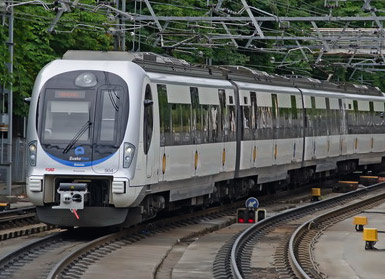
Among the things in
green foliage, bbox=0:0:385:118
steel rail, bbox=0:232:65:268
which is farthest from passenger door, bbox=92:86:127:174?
green foliage, bbox=0:0:385:118

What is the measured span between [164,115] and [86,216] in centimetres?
294

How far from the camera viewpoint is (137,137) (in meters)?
20.6

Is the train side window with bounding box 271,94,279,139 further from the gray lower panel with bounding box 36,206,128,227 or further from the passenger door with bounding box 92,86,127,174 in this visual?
the gray lower panel with bounding box 36,206,128,227

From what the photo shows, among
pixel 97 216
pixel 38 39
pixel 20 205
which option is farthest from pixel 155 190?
pixel 38 39

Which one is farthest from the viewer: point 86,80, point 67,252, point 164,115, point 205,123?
point 205,123

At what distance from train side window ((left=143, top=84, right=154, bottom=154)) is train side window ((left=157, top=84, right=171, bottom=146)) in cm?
66

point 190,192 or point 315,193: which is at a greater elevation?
point 190,192

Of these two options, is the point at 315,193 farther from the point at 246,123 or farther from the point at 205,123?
the point at 205,123

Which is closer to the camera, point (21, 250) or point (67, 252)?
point (21, 250)

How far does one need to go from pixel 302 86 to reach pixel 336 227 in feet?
38.5

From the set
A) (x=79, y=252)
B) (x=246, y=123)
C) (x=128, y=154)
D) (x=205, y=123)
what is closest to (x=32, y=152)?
(x=128, y=154)

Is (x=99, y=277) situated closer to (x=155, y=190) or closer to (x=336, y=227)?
(x=155, y=190)

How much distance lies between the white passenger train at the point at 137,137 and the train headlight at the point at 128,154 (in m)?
0.02

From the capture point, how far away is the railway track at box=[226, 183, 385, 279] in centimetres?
1702
